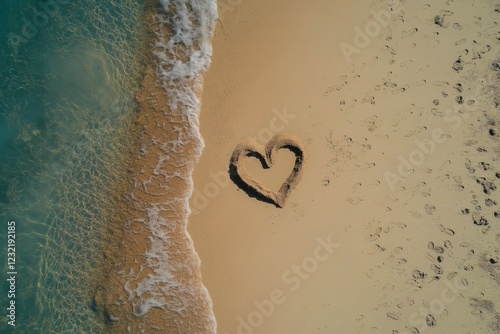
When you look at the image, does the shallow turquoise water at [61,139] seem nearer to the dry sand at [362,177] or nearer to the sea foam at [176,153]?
the sea foam at [176,153]

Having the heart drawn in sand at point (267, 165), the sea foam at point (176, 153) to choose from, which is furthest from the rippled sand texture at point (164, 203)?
the heart drawn in sand at point (267, 165)

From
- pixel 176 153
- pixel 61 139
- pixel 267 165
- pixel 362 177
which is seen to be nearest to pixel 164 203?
pixel 176 153

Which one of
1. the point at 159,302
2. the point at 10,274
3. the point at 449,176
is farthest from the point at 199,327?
the point at 449,176

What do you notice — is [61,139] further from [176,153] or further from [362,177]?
[362,177]

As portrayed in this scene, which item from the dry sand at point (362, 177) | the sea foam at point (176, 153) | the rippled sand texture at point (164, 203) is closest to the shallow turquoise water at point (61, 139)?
the rippled sand texture at point (164, 203)

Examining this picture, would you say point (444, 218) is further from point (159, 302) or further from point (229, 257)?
point (159, 302)
